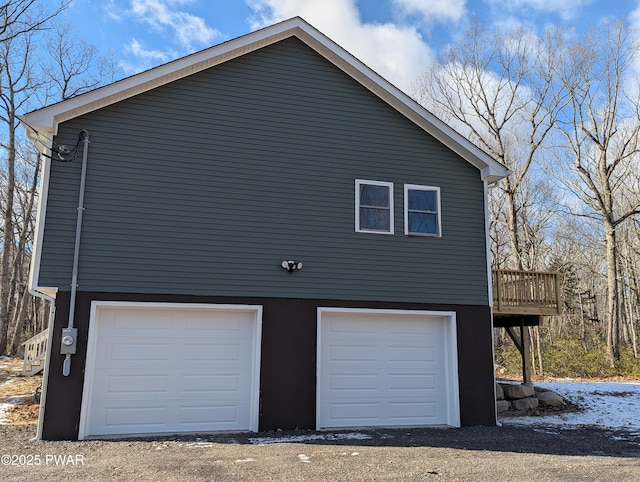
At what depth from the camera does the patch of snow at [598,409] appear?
10.2 m

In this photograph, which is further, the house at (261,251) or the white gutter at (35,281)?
the house at (261,251)

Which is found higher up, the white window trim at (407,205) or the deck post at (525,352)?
the white window trim at (407,205)

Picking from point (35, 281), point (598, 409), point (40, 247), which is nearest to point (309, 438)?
point (35, 281)

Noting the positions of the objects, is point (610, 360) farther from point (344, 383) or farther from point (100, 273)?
point (100, 273)

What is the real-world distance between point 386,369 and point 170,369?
3.84m

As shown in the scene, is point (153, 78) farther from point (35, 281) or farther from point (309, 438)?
point (309, 438)

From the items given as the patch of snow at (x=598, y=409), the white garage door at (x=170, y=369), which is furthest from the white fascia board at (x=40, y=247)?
the patch of snow at (x=598, y=409)

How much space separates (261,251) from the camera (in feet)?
29.8

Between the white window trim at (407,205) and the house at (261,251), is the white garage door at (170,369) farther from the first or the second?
the white window trim at (407,205)

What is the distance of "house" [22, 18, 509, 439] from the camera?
828 centimetres

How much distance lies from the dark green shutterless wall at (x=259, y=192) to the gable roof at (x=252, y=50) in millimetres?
146

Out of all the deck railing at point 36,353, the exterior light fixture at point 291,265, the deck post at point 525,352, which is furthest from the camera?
the deck post at point 525,352

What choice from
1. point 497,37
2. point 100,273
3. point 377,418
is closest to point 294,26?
point 100,273

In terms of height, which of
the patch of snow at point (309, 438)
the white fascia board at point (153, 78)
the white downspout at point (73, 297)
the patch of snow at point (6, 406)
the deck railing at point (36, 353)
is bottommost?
the patch of snow at point (309, 438)
